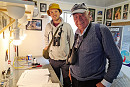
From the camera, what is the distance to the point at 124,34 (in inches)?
116

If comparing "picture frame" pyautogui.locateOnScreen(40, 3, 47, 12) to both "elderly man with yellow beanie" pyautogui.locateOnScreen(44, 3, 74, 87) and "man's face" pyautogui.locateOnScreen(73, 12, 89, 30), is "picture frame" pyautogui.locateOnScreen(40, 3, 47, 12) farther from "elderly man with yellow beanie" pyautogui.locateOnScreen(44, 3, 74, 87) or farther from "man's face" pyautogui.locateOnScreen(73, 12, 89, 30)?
"man's face" pyautogui.locateOnScreen(73, 12, 89, 30)

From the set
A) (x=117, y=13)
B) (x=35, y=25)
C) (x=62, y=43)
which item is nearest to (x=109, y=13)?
(x=117, y=13)

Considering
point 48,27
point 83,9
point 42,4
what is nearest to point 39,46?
point 42,4

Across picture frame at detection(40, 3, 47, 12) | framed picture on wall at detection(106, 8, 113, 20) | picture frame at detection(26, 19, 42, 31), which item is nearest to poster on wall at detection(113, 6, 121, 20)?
framed picture on wall at detection(106, 8, 113, 20)

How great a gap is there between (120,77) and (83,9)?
2.50ft

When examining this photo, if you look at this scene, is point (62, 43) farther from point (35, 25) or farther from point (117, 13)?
point (117, 13)

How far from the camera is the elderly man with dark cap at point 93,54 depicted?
0.78 metres

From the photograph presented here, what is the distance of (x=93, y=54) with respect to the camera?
856 millimetres

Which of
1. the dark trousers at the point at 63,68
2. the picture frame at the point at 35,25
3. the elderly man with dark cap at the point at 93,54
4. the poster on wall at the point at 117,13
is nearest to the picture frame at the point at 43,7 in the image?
the picture frame at the point at 35,25

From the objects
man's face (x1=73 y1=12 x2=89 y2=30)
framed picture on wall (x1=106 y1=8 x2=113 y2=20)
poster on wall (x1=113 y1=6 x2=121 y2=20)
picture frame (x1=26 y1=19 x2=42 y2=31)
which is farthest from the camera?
framed picture on wall (x1=106 y1=8 x2=113 y2=20)

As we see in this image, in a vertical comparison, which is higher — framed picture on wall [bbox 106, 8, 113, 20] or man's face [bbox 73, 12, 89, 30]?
framed picture on wall [bbox 106, 8, 113, 20]

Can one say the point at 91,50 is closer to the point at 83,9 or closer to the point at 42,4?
the point at 83,9

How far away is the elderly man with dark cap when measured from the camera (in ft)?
2.57

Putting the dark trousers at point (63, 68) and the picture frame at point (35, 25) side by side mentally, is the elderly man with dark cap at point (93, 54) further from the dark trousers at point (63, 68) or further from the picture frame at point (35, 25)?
the picture frame at point (35, 25)
